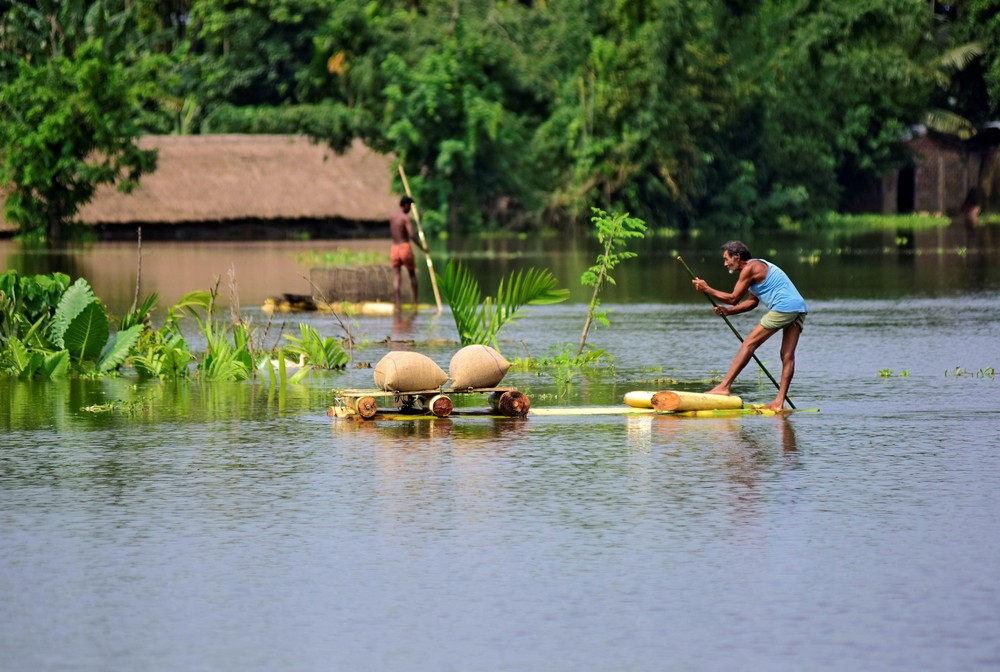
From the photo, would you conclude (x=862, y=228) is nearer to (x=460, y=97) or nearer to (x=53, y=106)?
(x=460, y=97)

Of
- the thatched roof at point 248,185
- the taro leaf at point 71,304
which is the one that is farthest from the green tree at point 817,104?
the taro leaf at point 71,304

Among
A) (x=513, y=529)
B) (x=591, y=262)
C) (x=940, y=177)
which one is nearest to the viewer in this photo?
(x=513, y=529)

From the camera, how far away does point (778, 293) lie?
45.9 ft

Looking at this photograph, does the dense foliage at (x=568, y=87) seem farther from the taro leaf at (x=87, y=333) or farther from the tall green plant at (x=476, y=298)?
the tall green plant at (x=476, y=298)

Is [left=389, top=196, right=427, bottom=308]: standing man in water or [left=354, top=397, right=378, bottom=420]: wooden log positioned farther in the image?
[left=389, top=196, right=427, bottom=308]: standing man in water

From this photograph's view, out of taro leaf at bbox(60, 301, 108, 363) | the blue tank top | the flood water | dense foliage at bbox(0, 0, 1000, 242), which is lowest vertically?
the flood water

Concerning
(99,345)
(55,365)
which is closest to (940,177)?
(99,345)

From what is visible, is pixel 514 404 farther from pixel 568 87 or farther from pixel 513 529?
pixel 568 87

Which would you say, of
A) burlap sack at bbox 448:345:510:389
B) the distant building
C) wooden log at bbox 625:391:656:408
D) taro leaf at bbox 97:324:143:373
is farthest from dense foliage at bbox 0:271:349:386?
the distant building

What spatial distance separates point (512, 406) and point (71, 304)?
532 cm

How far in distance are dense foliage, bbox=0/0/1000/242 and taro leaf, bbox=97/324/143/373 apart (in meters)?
34.5

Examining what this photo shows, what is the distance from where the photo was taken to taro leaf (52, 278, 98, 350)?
17.1 meters

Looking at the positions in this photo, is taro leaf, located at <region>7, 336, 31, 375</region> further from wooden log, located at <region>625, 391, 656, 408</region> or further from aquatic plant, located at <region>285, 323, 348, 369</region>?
wooden log, located at <region>625, 391, 656, 408</region>

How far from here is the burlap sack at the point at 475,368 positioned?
13828 mm
